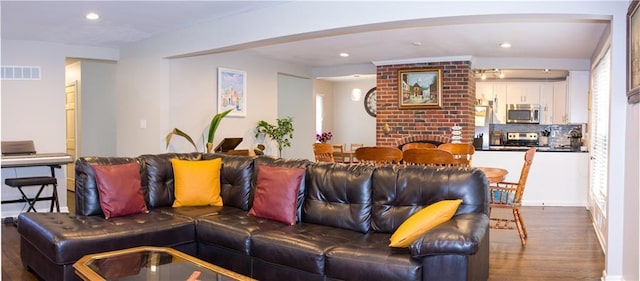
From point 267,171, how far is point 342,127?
8.16m

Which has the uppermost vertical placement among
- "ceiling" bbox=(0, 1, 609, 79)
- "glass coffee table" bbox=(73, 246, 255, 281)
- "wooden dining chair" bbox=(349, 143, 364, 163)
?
"ceiling" bbox=(0, 1, 609, 79)

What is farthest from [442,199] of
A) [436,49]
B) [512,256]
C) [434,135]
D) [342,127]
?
[342,127]

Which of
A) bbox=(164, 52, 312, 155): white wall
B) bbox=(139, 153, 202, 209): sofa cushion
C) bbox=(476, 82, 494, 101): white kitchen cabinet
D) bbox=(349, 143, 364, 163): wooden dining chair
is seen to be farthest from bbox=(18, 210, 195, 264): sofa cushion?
bbox=(476, 82, 494, 101): white kitchen cabinet

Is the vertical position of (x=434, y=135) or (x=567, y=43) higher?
(x=567, y=43)

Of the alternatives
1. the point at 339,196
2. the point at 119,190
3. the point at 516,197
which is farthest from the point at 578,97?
the point at 119,190

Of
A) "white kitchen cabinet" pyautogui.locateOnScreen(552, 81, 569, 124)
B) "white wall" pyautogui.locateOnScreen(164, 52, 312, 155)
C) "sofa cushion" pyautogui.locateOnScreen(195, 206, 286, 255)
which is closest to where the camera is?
"sofa cushion" pyautogui.locateOnScreen(195, 206, 286, 255)

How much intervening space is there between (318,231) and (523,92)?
719 centimetres

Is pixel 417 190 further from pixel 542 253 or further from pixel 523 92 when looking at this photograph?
pixel 523 92

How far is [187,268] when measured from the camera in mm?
2779

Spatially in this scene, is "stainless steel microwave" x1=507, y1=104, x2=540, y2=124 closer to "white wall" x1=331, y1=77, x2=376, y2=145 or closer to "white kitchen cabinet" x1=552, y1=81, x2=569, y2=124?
"white kitchen cabinet" x1=552, y1=81, x2=569, y2=124

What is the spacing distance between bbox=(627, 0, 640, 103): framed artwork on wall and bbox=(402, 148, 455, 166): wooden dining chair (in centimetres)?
163

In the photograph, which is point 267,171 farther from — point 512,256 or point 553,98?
point 553,98

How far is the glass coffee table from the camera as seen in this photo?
2621 millimetres

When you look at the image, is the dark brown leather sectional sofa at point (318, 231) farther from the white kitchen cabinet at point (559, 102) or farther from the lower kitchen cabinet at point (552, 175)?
the white kitchen cabinet at point (559, 102)
